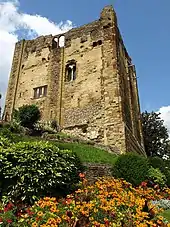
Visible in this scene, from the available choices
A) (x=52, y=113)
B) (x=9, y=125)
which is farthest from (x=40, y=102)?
(x=9, y=125)

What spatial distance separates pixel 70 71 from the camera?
987 inches

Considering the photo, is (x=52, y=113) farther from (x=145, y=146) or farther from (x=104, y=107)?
(x=145, y=146)

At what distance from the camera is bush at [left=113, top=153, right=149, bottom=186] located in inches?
442

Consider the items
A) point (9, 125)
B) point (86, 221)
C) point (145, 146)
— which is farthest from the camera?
point (145, 146)

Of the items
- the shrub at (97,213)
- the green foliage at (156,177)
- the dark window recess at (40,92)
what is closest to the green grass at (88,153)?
the green foliage at (156,177)

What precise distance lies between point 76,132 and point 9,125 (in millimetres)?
6200

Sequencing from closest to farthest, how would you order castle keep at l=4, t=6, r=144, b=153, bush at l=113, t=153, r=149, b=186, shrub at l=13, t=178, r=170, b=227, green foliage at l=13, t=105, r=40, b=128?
shrub at l=13, t=178, r=170, b=227, bush at l=113, t=153, r=149, b=186, green foliage at l=13, t=105, r=40, b=128, castle keep at l=4, t=6, r=144, b=153

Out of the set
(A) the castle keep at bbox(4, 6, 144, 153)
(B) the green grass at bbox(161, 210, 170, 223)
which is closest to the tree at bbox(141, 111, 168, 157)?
(A) the castle keep at bbox(4, 6, 144, 153)

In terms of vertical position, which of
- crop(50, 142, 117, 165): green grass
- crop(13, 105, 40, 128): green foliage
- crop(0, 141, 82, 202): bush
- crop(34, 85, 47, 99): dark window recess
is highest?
crop(34, 85, 47, 99): dark window recess

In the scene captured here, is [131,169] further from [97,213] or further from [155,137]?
[155,137]

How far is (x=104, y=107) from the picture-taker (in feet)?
68.7

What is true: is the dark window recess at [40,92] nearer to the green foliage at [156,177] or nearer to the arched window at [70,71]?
the arched window at [70,71]

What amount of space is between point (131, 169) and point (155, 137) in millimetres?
17416

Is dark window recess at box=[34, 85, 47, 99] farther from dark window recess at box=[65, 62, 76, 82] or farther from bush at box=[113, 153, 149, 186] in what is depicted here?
bush at box=[113, 153, 149, 186]
